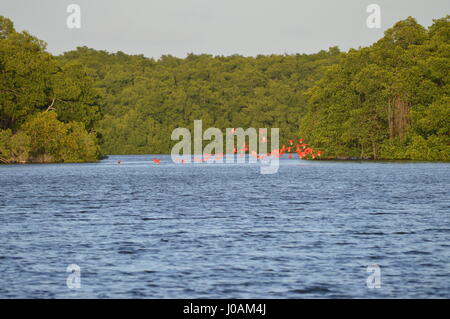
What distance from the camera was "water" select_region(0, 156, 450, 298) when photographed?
21.4 meters

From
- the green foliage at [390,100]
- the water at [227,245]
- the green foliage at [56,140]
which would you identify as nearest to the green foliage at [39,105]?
the green foliage at [56,140]

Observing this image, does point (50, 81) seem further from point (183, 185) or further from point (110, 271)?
point (110, 271)

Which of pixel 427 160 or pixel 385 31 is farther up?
pixel 385 31

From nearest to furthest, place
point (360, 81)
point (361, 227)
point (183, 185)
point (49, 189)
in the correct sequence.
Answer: point (361, 227), point (49, 189), point (183, 185), point (360, 81)

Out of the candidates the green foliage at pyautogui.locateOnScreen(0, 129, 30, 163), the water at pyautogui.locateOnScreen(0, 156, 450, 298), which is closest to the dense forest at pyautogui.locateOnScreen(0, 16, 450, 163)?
the green foliage at pyautogui.locateOnScreen(0, 129, 30, 163)

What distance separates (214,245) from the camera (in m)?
29.0

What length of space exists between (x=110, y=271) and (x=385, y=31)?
105412mm

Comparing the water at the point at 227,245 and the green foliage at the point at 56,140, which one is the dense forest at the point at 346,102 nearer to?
the green foliage at the point at 56,140

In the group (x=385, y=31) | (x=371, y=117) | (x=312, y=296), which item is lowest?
(x=312, y=296)

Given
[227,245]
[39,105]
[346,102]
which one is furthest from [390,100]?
[227,245]

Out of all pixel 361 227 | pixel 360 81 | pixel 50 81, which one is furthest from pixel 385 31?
pixel 361 227

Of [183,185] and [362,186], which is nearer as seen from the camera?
[362,186]

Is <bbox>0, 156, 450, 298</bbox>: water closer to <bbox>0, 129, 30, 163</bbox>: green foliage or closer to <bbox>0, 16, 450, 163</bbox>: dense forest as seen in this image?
<bbox>0, 129, 30, 163</bbox>: green foliage
